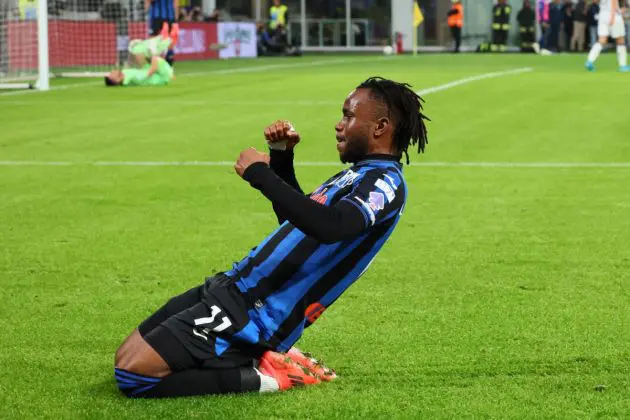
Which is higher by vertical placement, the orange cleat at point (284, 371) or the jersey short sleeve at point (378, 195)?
the jersey short sleeve at point (378, 195)

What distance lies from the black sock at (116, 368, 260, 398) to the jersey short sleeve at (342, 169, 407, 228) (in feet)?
2.54

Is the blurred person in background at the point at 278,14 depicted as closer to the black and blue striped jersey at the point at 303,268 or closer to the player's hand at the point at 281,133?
the player's hand at the point at 281,133

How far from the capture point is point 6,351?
597cm

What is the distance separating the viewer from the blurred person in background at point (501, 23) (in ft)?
174

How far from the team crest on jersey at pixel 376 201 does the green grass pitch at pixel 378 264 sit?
0.72 meters

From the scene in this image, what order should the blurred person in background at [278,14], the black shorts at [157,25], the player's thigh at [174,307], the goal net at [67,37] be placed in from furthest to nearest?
the blurred person in background at [278,14], the black shorts at [157,25], the goal net at [67,37], the player's thigh at [174,307]

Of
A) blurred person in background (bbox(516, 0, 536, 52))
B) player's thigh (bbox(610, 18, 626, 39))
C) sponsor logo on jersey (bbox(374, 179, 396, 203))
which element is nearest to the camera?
sponsor logo on jersey (bbox(374, 179, 396, 203))

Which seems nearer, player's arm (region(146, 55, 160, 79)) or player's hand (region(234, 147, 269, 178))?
player's hand (region(234, 147, 269, 178))

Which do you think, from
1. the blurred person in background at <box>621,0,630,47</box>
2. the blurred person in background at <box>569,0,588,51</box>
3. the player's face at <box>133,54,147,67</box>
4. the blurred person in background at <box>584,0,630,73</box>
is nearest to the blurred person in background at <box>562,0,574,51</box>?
the blurred person in background at <box>569,0,588,51</box>

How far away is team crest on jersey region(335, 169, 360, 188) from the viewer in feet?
16.6

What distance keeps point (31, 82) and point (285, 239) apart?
22.5 m

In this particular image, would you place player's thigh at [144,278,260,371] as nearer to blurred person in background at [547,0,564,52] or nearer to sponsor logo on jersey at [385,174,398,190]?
sponsor logo on jersey at [385,174,398,190]

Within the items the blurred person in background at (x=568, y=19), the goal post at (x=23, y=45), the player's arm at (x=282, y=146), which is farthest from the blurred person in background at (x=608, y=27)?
the player's arm at (x=282, y=146)

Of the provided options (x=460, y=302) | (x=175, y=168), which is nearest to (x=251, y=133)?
(x=175, y=168)
